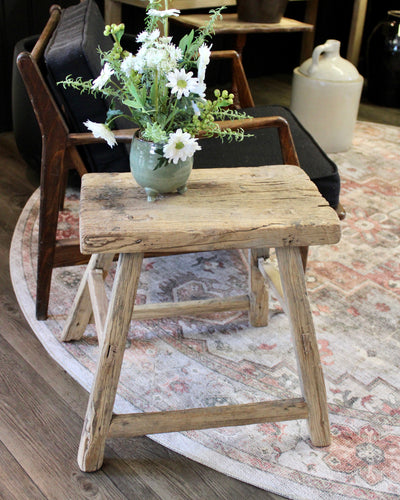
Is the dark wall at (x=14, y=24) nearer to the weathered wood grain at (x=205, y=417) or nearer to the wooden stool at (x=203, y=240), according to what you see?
the wooden stool at (x=203, y=240)

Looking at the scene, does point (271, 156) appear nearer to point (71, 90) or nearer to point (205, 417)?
point (71, 90)

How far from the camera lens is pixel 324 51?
312 centimetres

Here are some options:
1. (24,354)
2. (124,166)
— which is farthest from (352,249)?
(24,354)

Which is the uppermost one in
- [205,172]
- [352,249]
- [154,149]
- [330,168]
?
[154,149]

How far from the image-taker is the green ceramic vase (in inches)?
50.8

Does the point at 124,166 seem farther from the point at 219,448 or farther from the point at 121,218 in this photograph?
the point at 219,448

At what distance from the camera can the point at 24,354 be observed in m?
1.71

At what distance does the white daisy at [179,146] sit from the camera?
122 centimetres

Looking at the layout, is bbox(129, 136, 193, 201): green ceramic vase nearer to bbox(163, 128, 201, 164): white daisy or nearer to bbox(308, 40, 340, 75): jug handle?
bbox(163, 128, 201, 164): white daisy

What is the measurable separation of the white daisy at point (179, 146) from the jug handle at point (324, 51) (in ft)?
6.81

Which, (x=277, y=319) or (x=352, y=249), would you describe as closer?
(x=277, y=319)

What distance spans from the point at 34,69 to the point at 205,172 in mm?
512

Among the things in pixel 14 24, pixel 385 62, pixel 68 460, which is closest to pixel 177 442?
pixel 68 460

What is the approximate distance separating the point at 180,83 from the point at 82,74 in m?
0.54
